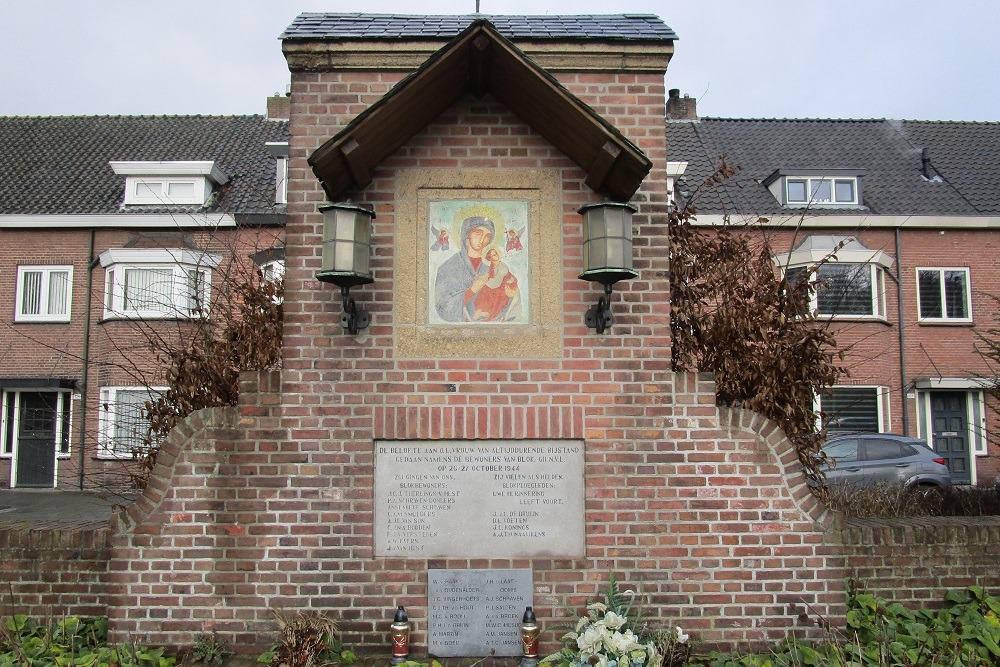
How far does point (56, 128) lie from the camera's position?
77.2 ft

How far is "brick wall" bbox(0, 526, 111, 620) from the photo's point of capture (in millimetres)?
5109

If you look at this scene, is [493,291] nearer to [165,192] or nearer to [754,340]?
[754,340]

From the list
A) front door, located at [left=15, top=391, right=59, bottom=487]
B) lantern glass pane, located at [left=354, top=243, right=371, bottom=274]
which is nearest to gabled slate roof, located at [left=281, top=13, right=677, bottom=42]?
lantern glass pane, located at [left=354, top=243, right=371, bottom=274]

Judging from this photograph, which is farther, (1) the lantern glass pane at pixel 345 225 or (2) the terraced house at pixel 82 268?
(2) the terraced house at pixel 82 268

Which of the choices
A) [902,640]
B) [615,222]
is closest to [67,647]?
[615,222]

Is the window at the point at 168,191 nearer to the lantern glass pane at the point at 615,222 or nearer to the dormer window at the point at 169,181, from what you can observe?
the dormer window at the point at 169,181

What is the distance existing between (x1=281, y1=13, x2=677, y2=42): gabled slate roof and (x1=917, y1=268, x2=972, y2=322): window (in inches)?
671

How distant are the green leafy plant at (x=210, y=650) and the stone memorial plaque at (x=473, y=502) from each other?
113 centimetres

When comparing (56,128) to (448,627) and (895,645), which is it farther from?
(895,645)

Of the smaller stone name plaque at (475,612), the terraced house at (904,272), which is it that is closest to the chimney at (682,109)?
the terraced house at (904,272)

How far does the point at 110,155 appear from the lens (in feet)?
72.7

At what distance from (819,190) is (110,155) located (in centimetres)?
1995

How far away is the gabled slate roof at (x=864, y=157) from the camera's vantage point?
19.8 metres

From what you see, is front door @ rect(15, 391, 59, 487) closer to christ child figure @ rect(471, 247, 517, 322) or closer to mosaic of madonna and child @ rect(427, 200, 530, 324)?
mosaic of madonna and child @ rect(427, 200, 530, 324)
